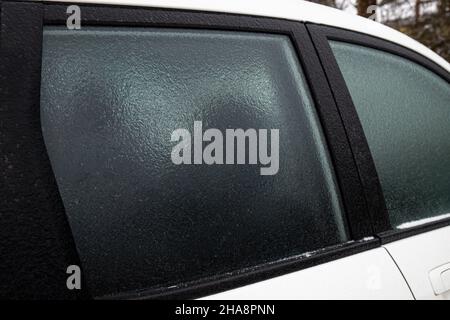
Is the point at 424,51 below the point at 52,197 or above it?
above

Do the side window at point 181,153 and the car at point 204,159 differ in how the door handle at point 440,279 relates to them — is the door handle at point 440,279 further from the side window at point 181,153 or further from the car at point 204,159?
the side window at point 181,153

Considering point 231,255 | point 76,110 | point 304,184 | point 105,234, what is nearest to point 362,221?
point 304,184

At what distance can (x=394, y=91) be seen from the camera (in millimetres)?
1677

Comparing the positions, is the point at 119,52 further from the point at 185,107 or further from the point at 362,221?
the point at 362,221

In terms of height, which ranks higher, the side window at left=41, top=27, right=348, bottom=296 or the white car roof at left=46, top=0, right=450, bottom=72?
the white car roof at left=46, top=0, right=450, bottom=72

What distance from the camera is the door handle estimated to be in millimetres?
1419

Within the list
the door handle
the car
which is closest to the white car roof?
the car

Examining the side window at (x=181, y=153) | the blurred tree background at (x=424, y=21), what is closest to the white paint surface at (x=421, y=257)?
the side window at (x=181, y=153)

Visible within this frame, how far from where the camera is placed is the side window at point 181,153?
99 cm

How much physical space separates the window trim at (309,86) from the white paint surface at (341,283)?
0.07ft

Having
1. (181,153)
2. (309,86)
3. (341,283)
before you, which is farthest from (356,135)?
(181,153)

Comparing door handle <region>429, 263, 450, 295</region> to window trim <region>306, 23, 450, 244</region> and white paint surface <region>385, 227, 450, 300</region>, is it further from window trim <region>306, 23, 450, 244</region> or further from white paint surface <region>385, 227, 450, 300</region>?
window trim <region>306, 23, 450, 244</region>

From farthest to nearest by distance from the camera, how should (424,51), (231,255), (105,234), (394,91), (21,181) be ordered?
(424,51), (394,91), (231,255), (105,234), (21,181)

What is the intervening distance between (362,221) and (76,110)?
90 cm
